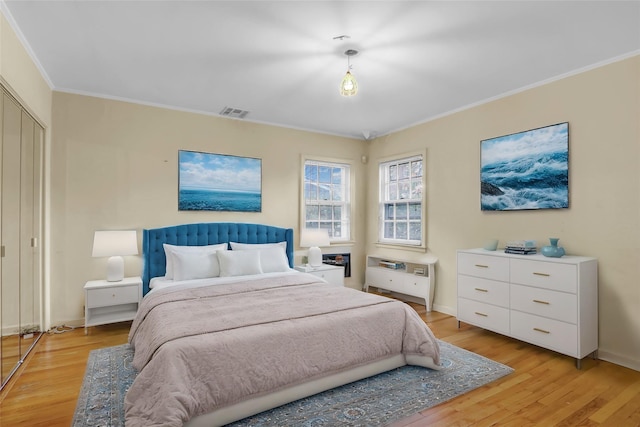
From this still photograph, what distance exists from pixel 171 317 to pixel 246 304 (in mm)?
581

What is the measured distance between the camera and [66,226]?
3.78 meters

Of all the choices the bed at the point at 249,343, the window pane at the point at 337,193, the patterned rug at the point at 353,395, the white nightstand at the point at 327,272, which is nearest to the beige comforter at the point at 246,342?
the bed at the point at 249,343

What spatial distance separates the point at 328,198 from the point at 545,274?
3.24 m

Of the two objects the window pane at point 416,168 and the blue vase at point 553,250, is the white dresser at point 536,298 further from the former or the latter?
the window pane at point 416,168

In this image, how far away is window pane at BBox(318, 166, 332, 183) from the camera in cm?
557

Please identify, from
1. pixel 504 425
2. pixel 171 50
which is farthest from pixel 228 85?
pixel 504 425

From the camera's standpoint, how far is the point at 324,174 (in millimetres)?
5613

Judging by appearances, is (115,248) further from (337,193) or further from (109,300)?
(337,193)

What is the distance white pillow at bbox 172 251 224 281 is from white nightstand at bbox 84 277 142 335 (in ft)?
1.44

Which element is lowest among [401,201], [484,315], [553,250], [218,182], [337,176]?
[484,315]

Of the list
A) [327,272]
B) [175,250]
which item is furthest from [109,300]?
[327,272]

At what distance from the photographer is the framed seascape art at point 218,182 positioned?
4.41 meters

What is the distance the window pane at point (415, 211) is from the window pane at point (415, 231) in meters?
0.10

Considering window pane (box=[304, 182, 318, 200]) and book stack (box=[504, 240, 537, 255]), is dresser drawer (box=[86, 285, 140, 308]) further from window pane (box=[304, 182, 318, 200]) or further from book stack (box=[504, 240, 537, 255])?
book stack (box=[504, 240, 537, 255])
